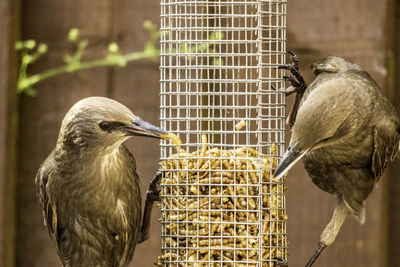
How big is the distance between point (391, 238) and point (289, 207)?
2.14 feet

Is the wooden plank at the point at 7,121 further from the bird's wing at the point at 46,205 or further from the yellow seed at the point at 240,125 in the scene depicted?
the yellow seed at the point at 240,125

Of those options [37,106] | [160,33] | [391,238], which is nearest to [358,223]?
[391,238]

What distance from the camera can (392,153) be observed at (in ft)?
20.3

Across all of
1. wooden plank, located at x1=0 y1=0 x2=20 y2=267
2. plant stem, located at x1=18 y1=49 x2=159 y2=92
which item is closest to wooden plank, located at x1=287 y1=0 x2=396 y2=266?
plant stem, located at x1=18 y1=49 x2=159 y2=92

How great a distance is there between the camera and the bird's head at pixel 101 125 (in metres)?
5.53

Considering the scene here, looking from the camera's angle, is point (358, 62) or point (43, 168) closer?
point (43, 168)

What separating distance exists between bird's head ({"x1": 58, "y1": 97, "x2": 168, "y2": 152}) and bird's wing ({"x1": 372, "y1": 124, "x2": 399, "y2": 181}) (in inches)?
53.3

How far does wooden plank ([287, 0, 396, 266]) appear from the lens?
6551mm

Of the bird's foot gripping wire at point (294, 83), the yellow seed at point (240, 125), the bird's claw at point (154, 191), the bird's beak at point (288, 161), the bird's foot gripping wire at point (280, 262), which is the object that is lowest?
the bird's foot gripping wire at point (280, 262)

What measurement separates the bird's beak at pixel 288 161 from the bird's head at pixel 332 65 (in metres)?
0.75

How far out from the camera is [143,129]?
548 centimetres

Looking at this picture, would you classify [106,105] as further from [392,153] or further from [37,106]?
[392,153]

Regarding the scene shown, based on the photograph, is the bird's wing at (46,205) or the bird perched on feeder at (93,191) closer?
the bird perched on feeder at (93,191)

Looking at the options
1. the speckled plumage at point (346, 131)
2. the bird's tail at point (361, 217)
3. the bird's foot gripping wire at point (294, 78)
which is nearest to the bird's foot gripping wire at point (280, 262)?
the speckled plumage at point (346, 131)
